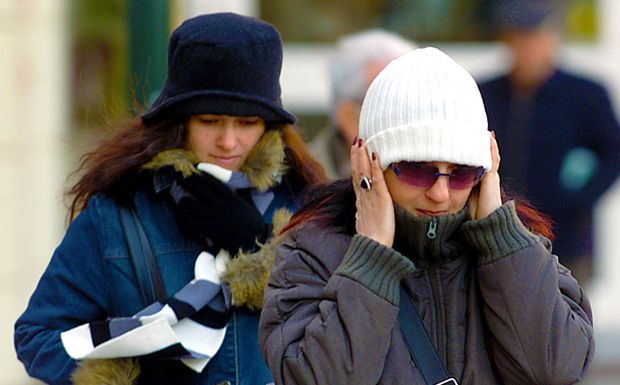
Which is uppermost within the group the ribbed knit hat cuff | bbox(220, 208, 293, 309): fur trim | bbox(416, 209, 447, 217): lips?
the ribbed knit hat cuff

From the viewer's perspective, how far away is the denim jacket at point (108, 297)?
155 inches

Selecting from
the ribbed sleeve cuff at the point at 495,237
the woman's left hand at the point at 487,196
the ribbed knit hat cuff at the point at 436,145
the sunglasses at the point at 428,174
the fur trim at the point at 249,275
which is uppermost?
the ribbed knit hat cuff at the point at 436,145

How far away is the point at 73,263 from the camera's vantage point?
3963 millimetres

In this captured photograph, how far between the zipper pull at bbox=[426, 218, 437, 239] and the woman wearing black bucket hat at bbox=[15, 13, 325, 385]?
0.85 meters

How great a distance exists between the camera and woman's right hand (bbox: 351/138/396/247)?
3176 millimetres

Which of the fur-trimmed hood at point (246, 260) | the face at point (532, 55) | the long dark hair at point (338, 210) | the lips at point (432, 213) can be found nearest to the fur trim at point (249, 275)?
the fur-trimmed hood at point (246, 260)

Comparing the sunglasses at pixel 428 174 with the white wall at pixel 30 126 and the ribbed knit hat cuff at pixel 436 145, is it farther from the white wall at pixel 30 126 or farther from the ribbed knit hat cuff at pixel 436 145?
the white wall at pixel 30 126

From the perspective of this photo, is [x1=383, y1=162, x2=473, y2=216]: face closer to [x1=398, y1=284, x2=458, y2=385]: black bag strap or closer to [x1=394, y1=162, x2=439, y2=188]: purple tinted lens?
[x1=394, y1=162, x2=439, y2=188]: purple tinted lens

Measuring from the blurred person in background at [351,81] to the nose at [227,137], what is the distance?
5.61ft

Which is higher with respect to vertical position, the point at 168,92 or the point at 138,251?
the point at 168,92

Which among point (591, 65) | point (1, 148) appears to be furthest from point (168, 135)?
point (591, 65)

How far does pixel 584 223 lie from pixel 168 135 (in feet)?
10.1

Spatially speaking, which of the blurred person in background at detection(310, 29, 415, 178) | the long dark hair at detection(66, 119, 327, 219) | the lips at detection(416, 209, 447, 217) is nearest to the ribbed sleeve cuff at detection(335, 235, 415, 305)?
the lips at detection(416, 209, 447, 217)

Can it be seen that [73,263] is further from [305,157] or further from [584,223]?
[584,223]
